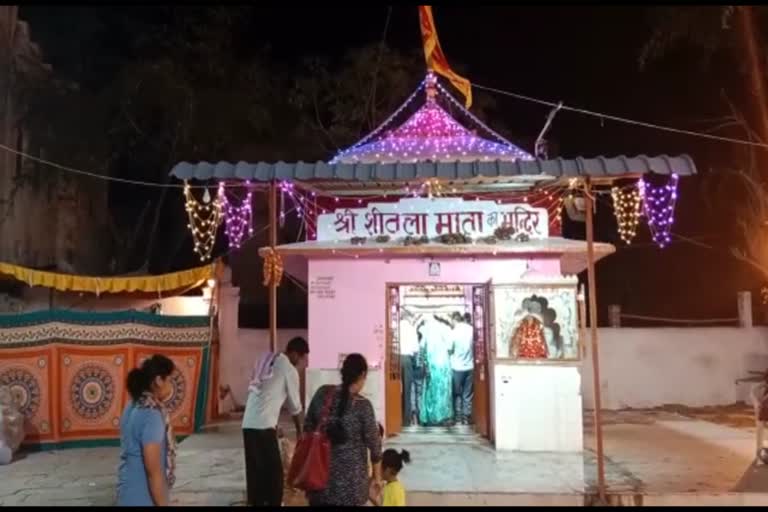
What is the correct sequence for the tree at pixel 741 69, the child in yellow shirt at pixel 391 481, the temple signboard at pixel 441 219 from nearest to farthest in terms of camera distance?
the child in yellow shirt at pixel 391 481 < the temple signboard at pixel 441 219 < the tree at pixel 741 69

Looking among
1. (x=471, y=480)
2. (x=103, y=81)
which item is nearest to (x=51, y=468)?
(x=471, y=480)

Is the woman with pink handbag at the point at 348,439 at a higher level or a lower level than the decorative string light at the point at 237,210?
lower

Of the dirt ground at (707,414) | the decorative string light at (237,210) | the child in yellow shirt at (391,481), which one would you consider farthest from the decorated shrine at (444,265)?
the dirt ground at (707,414)

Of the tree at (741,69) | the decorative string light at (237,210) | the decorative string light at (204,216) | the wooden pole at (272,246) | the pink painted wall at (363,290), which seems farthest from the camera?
the tree at (741,69)

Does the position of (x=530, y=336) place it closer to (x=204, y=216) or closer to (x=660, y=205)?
(x=660, y=205)

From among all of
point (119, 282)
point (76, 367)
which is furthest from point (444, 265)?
point (119, 282)

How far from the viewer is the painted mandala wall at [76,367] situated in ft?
35.6

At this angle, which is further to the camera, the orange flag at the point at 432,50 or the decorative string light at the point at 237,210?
the orange flag at the point at 432,50

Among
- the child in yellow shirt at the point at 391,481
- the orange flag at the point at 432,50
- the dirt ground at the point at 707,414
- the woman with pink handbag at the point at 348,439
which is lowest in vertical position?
the dirt ground at the point at 707,414

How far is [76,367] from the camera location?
1112 cm

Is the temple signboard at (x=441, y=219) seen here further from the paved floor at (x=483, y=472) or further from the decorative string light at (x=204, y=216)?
the paved floor at (x=483, y=472)

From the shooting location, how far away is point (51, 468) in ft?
30.9

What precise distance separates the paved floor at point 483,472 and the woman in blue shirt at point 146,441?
3.26 m

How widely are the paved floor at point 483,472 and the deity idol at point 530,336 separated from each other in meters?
1.35
